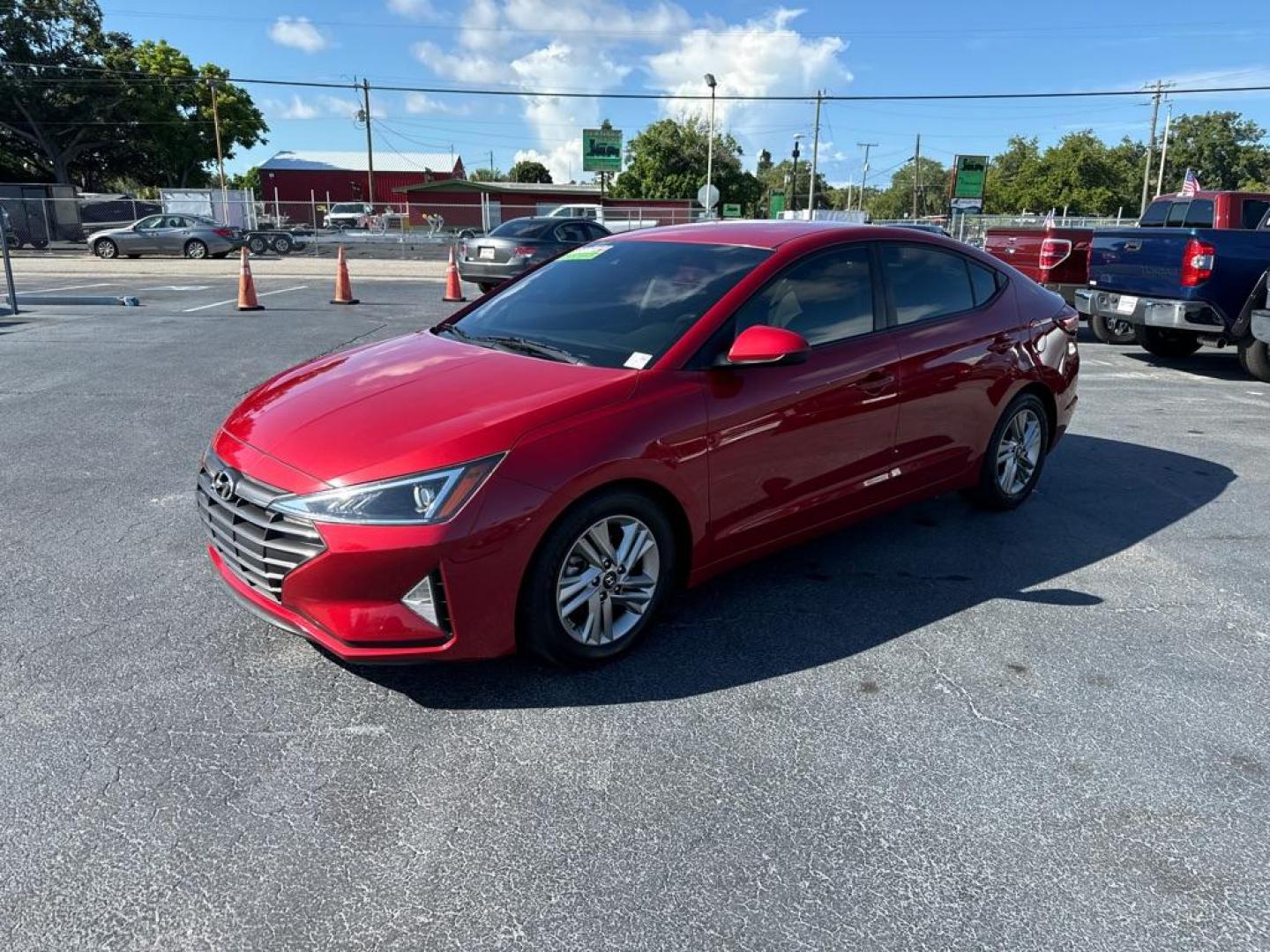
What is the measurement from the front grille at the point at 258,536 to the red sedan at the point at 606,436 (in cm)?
1

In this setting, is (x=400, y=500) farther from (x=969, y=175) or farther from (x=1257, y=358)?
(x=969, y=175)

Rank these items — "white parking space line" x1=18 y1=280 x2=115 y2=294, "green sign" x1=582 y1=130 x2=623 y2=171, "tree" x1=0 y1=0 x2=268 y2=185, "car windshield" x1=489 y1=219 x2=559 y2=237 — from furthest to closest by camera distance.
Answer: "green sign" x1=582 y1=130 x2=623 y2=171
"tree" x1=0 y1=0 x2=268 y2=185
"car windshield" x1=489 y1=219 x2=559 y2=237
"white parking space line" x1=18 y1=280 x2=115 y2=294

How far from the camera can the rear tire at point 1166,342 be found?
12.0 m

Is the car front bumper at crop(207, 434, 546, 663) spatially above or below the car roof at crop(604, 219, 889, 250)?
below

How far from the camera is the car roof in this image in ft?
14.3

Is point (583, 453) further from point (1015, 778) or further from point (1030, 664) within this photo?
point (1030, 664)

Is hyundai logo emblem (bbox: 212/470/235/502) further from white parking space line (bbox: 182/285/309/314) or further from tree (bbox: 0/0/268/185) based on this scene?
tree (bbox: 0/0/268/185)

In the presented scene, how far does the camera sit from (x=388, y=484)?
3.02 metres

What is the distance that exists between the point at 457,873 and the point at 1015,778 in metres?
1.74

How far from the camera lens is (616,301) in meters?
4.21

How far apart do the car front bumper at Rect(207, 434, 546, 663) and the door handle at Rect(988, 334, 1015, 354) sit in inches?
118

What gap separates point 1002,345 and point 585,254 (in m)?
2.30

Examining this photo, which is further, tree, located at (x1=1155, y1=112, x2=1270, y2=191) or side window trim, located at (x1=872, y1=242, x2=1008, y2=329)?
tree, located at (x1=1155, y1=112, x2=1270, y2=191)

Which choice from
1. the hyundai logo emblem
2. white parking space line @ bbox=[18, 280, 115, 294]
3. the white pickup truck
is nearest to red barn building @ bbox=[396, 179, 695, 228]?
the white pickup truck
